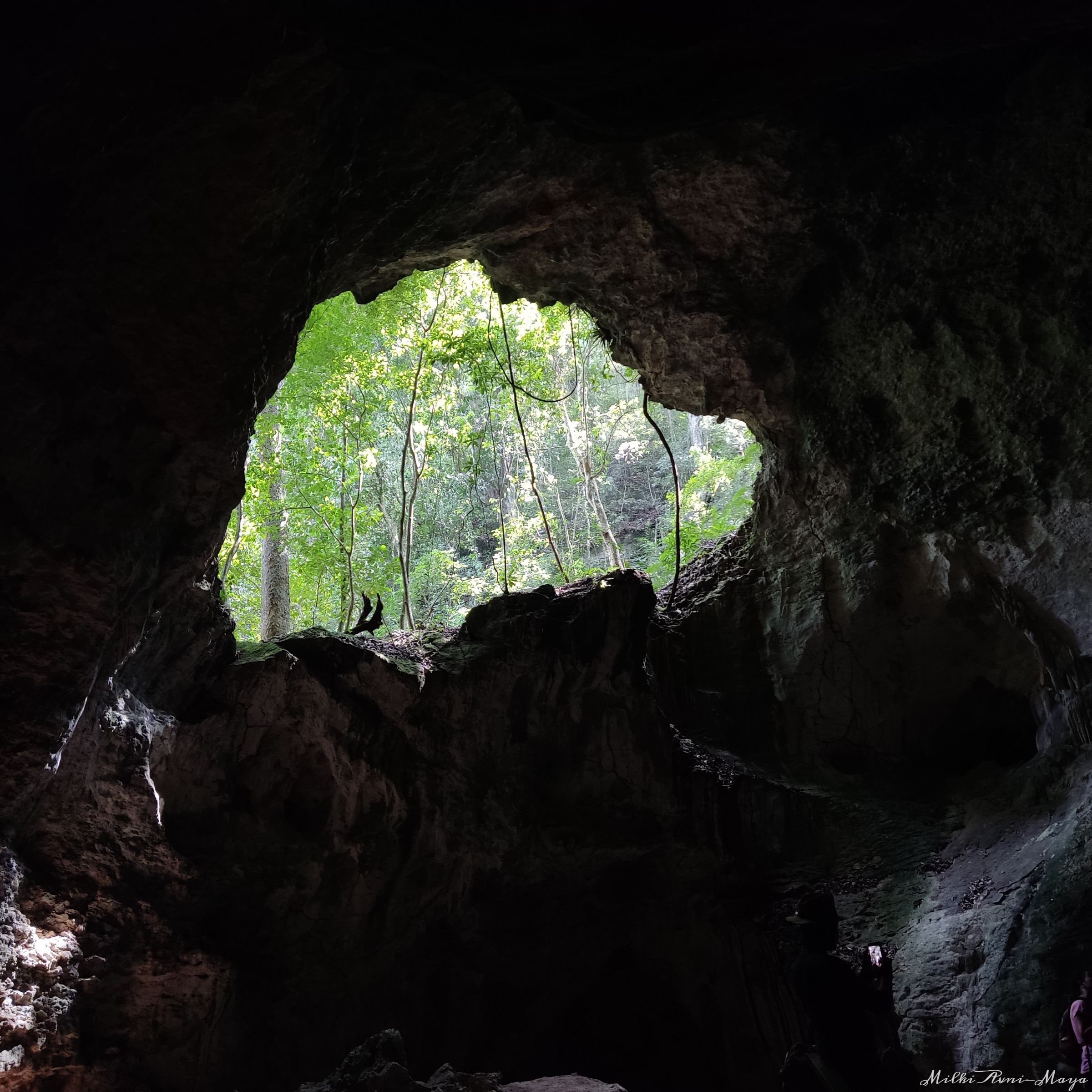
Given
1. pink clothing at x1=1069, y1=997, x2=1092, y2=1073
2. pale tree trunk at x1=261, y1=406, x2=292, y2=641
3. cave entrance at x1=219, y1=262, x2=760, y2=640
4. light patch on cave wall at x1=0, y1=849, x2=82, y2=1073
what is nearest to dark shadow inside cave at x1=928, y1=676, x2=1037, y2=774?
cave entrance at x1=219, y1=262, x2=760, y2=640

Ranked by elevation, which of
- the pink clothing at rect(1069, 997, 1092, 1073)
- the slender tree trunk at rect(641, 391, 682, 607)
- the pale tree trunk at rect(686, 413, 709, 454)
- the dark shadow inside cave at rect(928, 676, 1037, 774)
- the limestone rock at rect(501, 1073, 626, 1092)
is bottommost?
the limestone rock at rect(501, 1073, 626, 1092)

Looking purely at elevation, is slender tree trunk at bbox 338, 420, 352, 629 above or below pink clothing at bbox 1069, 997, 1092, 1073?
above

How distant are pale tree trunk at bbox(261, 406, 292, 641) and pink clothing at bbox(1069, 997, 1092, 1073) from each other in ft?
34.7

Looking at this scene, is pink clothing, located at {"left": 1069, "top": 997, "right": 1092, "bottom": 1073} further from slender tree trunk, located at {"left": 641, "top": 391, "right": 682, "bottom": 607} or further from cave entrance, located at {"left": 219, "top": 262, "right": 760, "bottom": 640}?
cave entrance, located at {"left": 219, "top": 262, "right": 760, "bottom": 640}

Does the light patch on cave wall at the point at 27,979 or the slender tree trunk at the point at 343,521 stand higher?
the slender tree trunk at the point at 343,521

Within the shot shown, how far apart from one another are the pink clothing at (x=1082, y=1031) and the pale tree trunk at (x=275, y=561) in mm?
10586

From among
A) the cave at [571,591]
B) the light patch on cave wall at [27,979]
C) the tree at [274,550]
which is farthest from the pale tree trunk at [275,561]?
the light patch on cave wall at [27,979]

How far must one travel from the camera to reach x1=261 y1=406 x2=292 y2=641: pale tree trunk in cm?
1277

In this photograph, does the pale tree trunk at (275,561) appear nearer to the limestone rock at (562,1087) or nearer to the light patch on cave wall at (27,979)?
the light patch on cave wall at (27,979)

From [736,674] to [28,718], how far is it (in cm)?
705

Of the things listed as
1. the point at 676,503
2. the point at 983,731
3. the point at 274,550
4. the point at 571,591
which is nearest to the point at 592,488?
the point at 676,503

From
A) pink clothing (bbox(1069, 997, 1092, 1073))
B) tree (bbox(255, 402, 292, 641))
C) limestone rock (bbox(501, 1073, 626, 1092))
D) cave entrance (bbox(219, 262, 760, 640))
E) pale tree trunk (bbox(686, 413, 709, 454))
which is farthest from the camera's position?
pale tree trunk (bbox(686, 413, 709, 454))

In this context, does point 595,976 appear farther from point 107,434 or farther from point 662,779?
point 107,434

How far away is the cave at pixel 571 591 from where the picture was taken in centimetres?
465
